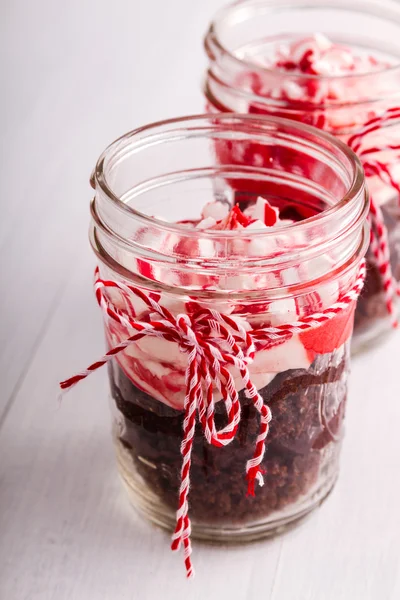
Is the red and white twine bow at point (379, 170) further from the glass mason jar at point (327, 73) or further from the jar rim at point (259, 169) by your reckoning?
the jar rim at point (259, 169)

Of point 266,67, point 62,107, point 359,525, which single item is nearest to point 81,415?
point 359,525

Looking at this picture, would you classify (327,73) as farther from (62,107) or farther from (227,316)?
(62,107)

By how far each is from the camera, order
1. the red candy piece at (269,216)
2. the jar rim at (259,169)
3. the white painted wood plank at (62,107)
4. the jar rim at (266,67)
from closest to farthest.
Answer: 1. the jar rim at (259,169)
2. the red candy piece at (269,216)
3. the jar rim at (266,67)
4. the white painted wood plank at (62,107)

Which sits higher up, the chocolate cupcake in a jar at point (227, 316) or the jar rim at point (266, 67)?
the jar rim at point (266, 67)

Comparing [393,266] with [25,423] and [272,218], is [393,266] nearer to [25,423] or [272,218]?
[272,218]

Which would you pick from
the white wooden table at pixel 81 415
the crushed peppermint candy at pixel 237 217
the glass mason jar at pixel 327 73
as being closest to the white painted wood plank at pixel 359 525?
the white wooden table at pixel 81 415

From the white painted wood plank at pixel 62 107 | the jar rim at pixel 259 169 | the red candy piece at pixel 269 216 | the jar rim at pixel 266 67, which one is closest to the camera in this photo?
the jar rim at pixel 259 169

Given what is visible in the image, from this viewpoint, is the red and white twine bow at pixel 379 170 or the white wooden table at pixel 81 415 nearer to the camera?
the white wooden table at pixel 81 415

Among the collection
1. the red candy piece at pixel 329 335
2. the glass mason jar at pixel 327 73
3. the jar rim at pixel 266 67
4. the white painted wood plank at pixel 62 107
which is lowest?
the white painted wood plank at pixel 62 107
